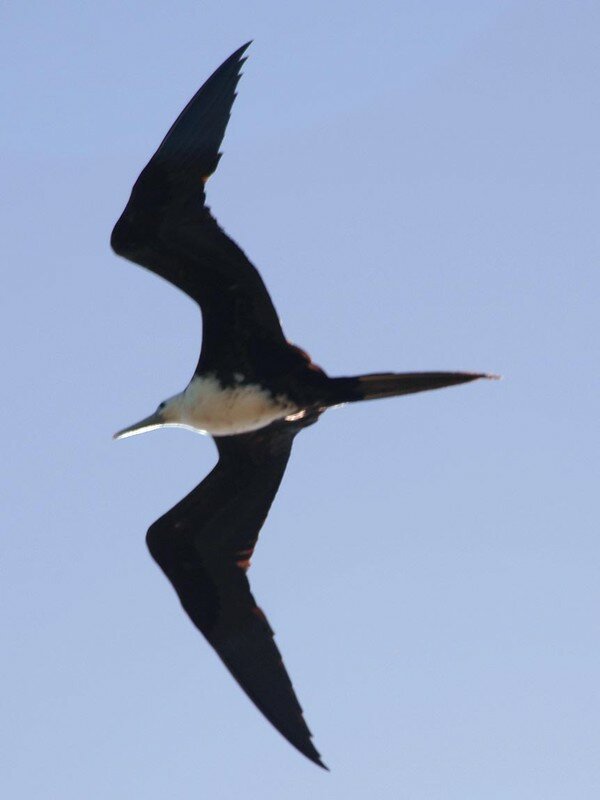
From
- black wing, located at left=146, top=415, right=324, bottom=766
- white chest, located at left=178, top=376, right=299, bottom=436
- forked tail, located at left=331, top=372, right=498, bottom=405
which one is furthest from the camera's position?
black wing, located at left=146, top=415, right=324, bottom=766

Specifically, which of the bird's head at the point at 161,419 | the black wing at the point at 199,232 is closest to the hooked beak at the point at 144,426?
the bird's head at the point at 161,419

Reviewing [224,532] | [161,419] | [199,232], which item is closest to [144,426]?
[161,419]

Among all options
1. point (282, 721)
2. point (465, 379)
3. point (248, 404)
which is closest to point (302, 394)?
point (248, 404)

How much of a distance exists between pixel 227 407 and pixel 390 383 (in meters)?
0.97

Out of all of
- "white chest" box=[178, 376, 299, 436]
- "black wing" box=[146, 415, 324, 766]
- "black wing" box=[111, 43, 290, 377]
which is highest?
"black wing" box=[111, 43, 290, 377]

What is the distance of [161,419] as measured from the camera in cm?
1033

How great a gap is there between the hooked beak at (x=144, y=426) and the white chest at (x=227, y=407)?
141mm

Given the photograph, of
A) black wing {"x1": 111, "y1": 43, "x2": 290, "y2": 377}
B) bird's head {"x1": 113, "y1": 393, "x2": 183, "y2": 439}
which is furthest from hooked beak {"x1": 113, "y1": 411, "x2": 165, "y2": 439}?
black wing {"x1": 111, "y1": 43, "x2": 290, "y2": 377}

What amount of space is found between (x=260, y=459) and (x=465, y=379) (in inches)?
60.1

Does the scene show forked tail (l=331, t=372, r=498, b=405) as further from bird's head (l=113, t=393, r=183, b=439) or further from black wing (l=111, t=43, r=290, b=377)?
bird's head (l=113, t=393, r=183, b=439)

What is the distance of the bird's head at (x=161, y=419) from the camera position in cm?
1026

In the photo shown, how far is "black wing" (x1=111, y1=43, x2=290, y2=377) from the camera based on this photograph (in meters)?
9.45

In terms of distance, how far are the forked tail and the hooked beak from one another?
3.61ft

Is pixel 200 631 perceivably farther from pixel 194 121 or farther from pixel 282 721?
pixel 194 121
